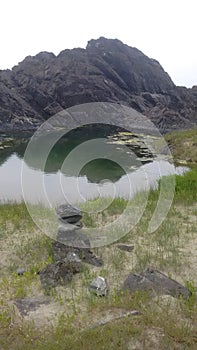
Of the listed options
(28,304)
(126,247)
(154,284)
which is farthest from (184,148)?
(28,304)

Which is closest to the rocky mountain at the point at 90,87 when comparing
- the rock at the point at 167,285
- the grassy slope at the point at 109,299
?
the grassy slope at the point at 109,299

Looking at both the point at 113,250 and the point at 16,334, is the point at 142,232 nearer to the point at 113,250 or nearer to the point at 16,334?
the point at 113,250

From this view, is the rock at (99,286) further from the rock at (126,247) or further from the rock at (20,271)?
the rock at (126,247)

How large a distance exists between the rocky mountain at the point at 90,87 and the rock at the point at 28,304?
67.6 m

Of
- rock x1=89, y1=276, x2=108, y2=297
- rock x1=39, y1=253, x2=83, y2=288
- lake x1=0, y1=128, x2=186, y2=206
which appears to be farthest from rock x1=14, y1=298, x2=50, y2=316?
lake x1=0, y1=128, x2=186, y2=206

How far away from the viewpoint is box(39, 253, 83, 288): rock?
6891 millimetres

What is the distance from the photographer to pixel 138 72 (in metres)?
131

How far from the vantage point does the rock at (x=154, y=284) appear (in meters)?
6.24

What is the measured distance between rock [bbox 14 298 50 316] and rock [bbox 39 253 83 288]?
0.47 metres

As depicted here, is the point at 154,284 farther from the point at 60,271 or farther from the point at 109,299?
the point at 60,271

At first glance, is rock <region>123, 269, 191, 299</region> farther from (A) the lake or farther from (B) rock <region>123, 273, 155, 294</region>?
(A) the lake

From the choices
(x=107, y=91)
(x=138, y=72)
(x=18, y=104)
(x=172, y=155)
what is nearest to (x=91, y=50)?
(x=138, y=72)

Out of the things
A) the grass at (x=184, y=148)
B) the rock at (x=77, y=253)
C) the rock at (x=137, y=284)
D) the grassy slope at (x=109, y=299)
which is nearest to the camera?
the grassy slope at (x=109, y=299)

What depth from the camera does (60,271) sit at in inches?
281
